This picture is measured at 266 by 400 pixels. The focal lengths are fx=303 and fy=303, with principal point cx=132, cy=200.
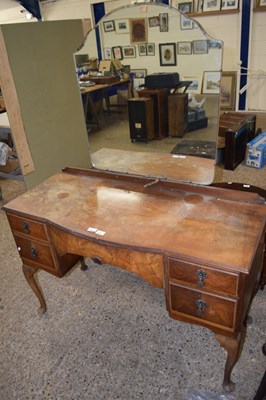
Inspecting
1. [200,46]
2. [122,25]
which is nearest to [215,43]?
[200,46]

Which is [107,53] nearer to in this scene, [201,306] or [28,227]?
[28,227]

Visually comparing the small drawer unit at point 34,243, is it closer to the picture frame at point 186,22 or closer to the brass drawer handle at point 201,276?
the brass drawer handle at point 201,276

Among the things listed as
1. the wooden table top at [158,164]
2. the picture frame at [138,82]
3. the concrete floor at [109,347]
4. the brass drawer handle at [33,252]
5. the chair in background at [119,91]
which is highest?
the picture frame at [138,82]

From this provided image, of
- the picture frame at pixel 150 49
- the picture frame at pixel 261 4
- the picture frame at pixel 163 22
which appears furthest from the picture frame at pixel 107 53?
the picture frame at pixel 261 4

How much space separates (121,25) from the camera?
5.24ft

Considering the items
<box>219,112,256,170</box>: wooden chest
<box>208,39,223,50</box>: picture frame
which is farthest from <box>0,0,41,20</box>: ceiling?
<box>208,39,223,50</box>: picture frame

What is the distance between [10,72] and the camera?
6.89 ft

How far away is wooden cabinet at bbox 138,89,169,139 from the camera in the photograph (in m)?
1.72

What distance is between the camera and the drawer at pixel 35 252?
1.40 metres

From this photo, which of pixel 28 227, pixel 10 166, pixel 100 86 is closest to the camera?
pixel 28 227

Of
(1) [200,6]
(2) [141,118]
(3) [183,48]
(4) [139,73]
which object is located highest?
(1) [200,6]

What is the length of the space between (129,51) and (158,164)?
64 centimetres

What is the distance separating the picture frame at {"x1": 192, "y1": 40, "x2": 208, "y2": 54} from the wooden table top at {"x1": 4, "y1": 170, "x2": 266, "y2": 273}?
676 mm

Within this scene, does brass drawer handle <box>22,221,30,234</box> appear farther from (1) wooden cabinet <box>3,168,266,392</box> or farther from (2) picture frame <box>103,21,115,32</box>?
(2) picture frame <box>103,21,115,32</box>
